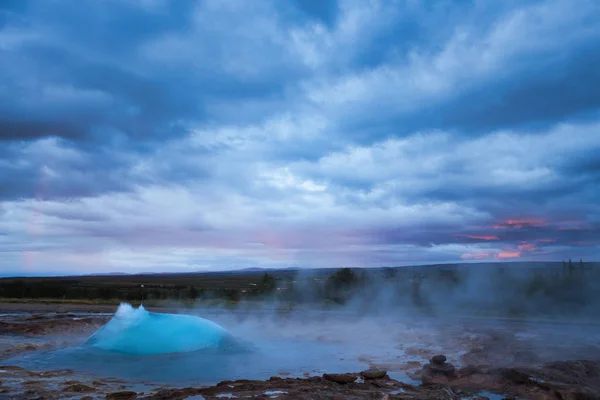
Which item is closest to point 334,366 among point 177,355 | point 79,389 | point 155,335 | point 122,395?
point 177,355

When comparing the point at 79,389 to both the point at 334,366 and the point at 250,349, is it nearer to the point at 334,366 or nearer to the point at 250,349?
the point at 250,349

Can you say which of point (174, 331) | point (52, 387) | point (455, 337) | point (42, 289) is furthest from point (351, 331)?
point (42, 289)

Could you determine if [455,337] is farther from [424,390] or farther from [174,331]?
[174,331]

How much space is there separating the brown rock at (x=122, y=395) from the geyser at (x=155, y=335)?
4.92 meters

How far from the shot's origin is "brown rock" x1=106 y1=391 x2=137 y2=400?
362 inches

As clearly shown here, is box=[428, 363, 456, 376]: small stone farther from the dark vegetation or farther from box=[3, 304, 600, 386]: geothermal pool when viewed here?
the dark vegetation

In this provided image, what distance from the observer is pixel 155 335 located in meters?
14.8

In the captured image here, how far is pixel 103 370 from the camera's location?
12.3m

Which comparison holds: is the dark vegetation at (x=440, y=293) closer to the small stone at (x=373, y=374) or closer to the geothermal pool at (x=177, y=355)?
the geothermal pool at (x=177, y=355)

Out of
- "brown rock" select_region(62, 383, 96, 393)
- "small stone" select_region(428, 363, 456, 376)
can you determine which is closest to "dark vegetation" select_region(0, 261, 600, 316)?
"small stone" select_region(428, 363, 456, 376)

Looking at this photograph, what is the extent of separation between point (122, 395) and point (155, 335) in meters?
5.54

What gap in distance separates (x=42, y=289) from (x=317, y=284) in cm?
2534

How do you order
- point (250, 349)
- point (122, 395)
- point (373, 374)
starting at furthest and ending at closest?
point (250, 349) → point (373, 374) → point (122, 395)

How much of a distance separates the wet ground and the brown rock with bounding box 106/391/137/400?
20mm
